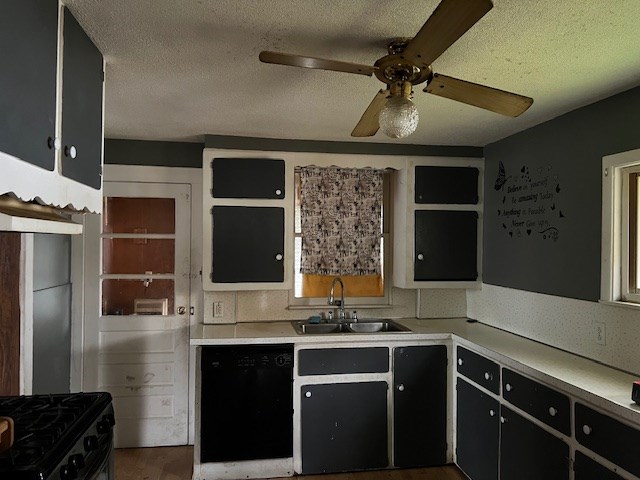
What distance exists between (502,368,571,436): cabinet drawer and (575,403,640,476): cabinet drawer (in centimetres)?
8

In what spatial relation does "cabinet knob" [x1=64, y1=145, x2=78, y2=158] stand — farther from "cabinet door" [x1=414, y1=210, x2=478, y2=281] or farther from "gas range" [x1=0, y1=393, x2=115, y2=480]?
"cabinet door" [x1=414, y1=210, x2=478, y2=281]

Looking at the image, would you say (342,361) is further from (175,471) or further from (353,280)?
(175,471)

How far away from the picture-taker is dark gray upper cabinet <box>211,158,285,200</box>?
3.10 meters

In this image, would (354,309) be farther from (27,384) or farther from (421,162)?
(27,384)

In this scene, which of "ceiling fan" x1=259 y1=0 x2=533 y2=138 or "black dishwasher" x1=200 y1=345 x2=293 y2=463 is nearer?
"ceiling fan" x1=259 y1=0 x2=533 y2=138

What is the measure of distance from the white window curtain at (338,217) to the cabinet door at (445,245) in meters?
0.36

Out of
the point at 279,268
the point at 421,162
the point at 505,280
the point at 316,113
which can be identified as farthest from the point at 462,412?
the point at 316,113

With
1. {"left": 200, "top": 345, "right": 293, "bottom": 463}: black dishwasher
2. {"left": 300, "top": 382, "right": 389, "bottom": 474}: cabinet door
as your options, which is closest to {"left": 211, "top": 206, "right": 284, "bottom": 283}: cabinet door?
{"left": 200, "top": 345, "right": 293, "bottom": 463}: black dishwasher

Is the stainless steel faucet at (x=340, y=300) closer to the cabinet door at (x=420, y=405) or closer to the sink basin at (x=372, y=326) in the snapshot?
the sink basin at (x=372, y=326)

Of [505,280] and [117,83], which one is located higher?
[117,83]

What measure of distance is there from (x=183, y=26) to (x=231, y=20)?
182mm

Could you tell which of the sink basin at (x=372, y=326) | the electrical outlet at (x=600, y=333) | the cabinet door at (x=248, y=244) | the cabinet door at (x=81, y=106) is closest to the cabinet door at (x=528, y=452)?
the electrical outlet at (x=600, y=333)

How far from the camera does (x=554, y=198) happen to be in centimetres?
266

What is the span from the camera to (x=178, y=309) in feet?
10.9
